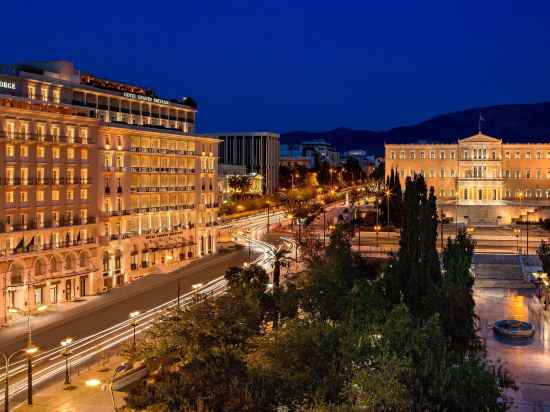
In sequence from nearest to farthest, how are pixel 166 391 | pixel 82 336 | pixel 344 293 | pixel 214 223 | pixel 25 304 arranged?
pixel 166 391 < pixel 344 293 < pixel 82 336 < pixel 25 304 < pixel 214 223

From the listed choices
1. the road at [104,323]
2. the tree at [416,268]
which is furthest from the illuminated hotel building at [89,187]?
the tree at [416,268]

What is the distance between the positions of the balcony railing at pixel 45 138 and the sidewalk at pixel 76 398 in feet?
85.8

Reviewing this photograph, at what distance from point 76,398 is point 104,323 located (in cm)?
1806

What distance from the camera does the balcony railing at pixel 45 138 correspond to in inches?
2218

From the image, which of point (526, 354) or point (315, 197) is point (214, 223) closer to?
point (526, 354)

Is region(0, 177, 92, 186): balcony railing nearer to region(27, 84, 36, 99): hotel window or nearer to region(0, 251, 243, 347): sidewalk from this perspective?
region(27, 84, 36, 99): hotel window

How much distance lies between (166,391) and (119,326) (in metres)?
29.5

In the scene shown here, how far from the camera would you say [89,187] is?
6625 centimetres

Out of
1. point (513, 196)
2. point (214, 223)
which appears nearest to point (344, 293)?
point (214, 223)

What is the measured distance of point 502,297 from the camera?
199 feet

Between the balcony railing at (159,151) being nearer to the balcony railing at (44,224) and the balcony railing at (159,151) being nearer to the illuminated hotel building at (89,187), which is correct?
the illuminated hotel building at (89,187)

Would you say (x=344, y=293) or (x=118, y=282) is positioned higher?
(x=344, y=293)

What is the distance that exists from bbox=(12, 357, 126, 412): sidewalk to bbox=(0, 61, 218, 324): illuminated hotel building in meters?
19.9

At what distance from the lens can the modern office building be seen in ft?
627
